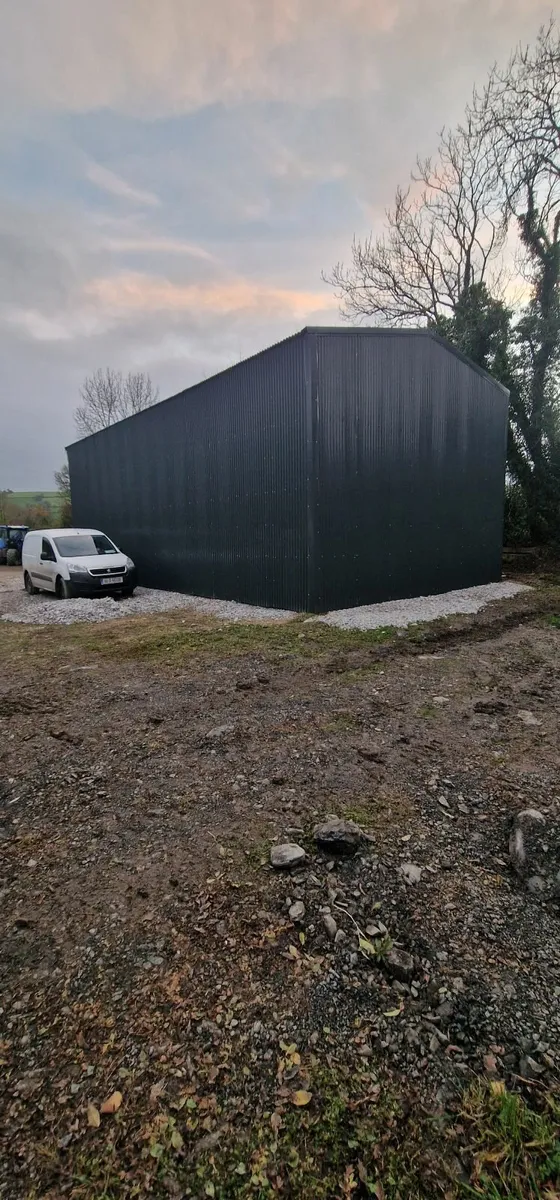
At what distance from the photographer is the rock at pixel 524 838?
254 centimetres

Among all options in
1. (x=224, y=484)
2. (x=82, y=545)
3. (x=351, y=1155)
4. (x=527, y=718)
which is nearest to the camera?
(x=351, y=1155)

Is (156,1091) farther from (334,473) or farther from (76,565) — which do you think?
(76,565)

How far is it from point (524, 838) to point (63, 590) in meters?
11.0

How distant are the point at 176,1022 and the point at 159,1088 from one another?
0.70ft

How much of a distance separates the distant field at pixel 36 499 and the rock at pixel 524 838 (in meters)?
32.4

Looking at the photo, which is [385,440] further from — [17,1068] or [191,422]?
[17,1068]

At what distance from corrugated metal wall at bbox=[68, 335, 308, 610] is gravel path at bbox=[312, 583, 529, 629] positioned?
104 centimetres

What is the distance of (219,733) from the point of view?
4.25 metres

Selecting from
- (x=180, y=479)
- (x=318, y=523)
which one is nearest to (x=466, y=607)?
(x=318, y=523)

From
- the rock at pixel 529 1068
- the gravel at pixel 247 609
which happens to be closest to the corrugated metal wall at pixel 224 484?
the gravel at pixel 247 609

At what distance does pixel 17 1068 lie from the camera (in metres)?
1.68

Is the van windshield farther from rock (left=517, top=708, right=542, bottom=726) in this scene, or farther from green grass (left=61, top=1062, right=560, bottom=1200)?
green grass (left=61, top=1062, right=560, bottom=1200)

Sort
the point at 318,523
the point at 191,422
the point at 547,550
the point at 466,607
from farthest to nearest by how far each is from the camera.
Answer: the point at 547,550 < the point at 191,422 < the point at 466,607 < the point at 318,523

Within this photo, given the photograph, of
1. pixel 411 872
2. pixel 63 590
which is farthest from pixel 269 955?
pixel 63 590
